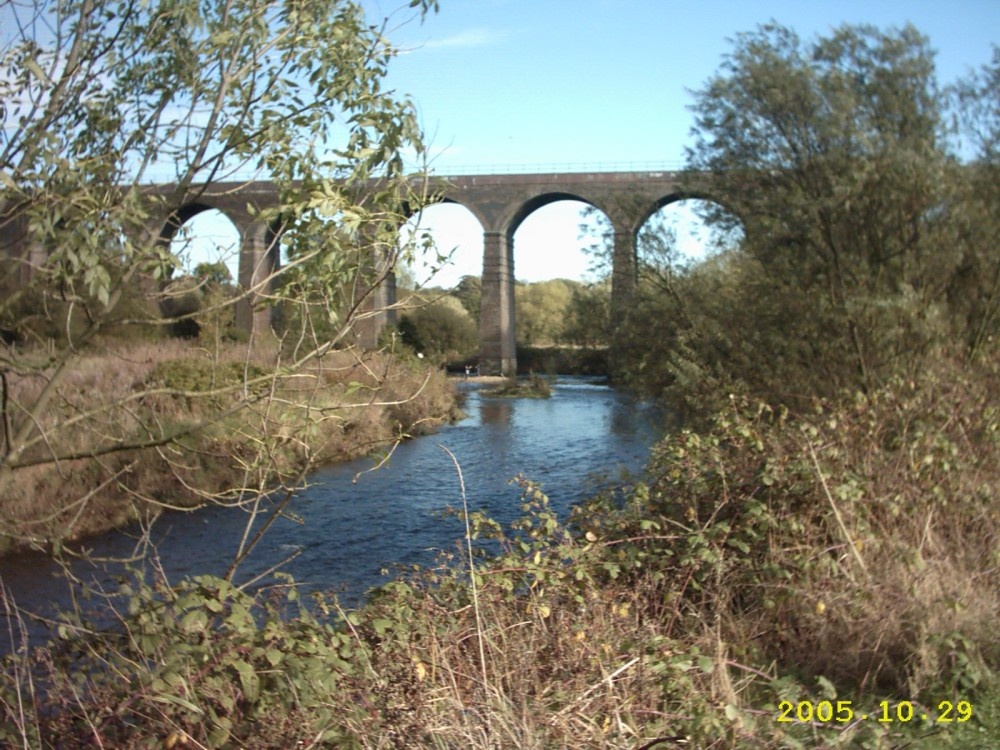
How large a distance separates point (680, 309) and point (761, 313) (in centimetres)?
186

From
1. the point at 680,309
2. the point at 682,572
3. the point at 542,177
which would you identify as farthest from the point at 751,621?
the point at 542,177

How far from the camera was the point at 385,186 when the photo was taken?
2957 millimetres

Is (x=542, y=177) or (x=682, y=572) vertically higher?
(x=542, y=177)

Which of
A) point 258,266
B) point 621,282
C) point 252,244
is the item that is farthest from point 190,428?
point 621,282

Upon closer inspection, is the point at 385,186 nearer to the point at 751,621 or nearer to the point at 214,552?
the point at 751,621

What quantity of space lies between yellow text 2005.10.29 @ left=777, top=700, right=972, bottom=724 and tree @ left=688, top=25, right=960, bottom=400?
6.12 meters

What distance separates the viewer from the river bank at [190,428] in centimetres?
289

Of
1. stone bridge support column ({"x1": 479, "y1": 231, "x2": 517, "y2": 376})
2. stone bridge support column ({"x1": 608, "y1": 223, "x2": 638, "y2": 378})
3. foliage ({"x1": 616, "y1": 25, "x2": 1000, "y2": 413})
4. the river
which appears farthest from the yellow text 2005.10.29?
stone bridge support column ({"x1": 479, "y1": 231, "x2": 517, "y2": 376})

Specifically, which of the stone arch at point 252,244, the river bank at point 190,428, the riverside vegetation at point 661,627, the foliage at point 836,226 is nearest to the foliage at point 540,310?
the river bank at point 190,428

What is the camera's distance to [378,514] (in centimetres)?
913

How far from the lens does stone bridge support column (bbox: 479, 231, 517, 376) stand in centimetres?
3297

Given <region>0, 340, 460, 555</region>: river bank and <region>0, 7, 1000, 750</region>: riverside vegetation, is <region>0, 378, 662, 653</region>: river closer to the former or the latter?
<region>0, 340, 460, 555</region>: river bank

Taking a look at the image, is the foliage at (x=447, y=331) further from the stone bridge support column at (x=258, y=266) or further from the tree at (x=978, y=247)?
the stone bridge support column at (x=258, y=266)

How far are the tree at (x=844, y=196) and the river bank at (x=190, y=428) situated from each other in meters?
4.47
